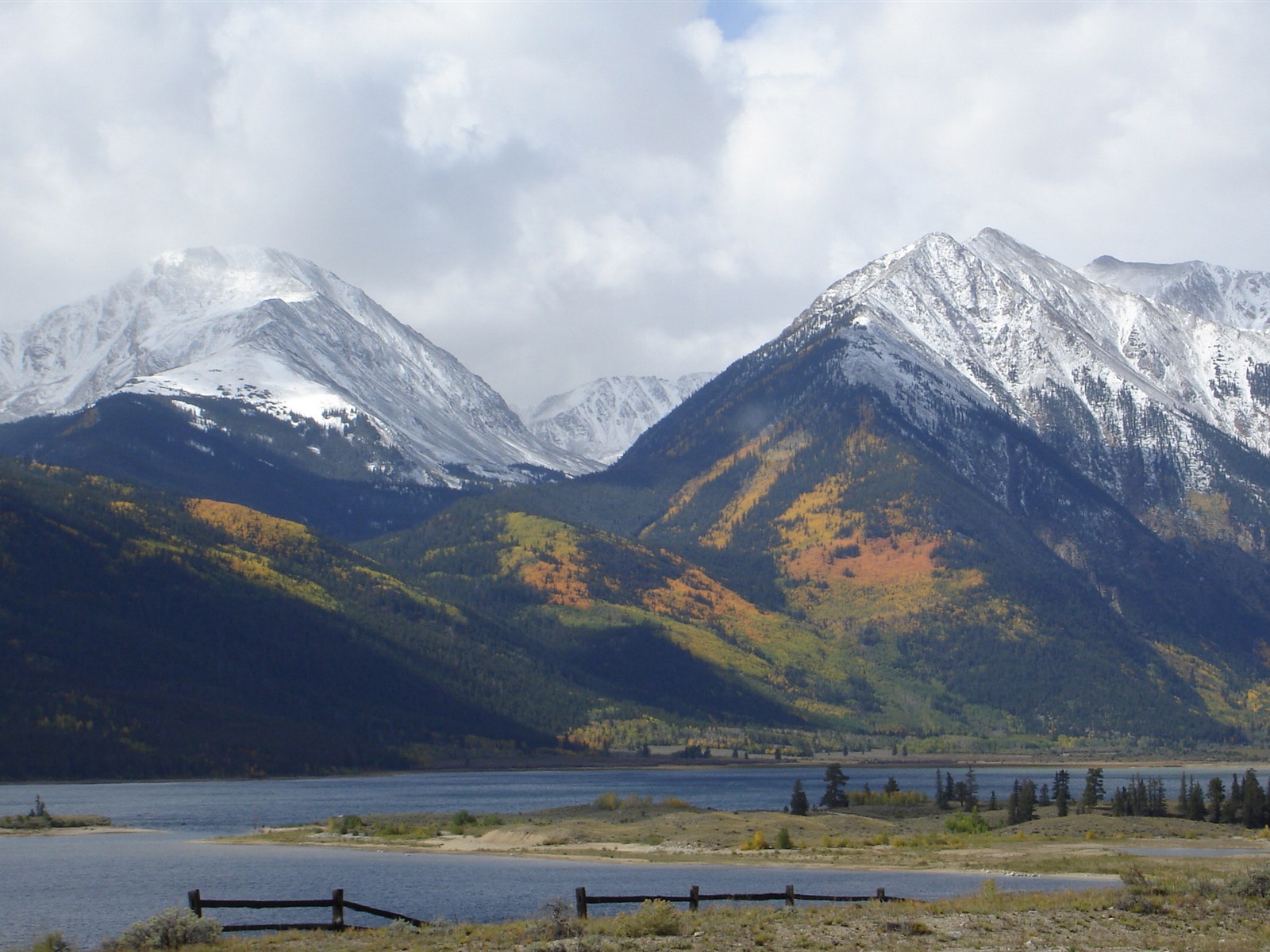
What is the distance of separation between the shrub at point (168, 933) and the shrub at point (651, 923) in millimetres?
16762

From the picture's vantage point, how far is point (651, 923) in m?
64.5

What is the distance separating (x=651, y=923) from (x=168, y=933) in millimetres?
19274

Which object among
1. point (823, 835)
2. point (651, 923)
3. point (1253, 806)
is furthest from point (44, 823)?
point (1253, 806)

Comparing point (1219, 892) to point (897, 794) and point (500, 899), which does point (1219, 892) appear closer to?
point (500, 899)

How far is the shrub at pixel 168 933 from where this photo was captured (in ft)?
204

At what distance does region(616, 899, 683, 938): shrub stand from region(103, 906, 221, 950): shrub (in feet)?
55.0

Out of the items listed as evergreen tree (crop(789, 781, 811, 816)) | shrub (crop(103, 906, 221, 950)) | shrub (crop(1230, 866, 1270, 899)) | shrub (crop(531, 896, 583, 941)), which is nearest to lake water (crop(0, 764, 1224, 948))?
shrub (crop(103, 906, 221, 950))

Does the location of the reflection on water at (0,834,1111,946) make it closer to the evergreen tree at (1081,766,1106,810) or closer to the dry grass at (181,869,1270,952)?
the dry grass at (181,869,1270,952)

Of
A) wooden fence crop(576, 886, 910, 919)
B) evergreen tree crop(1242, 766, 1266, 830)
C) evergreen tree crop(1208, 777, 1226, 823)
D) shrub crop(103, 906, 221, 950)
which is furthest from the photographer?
evergreen tree crop(1208, 777, 1226, 823)

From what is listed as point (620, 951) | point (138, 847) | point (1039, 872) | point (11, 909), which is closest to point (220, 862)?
point (138, 847)

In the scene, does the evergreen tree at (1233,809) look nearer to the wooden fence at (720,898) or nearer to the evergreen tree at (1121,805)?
the evergreen tree at (1121,805)

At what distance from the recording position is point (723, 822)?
5576 inches

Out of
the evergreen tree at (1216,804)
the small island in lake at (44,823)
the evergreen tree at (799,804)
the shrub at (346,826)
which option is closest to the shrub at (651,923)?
the shrub at (346,826)

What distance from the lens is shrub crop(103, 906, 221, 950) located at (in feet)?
204
